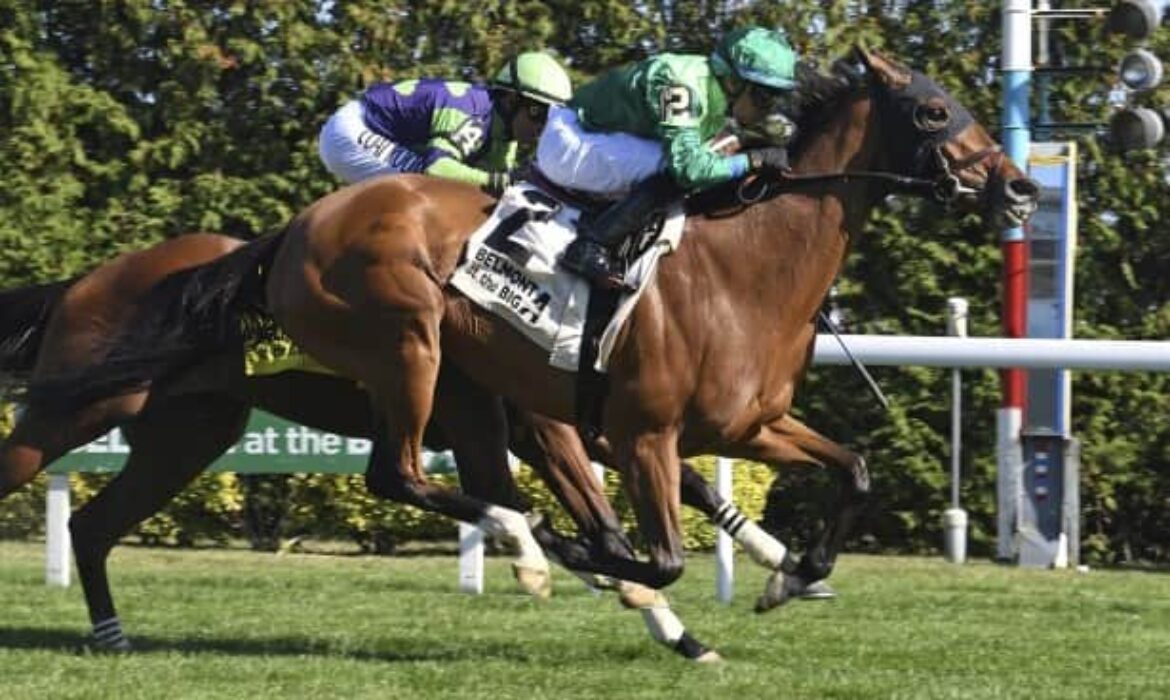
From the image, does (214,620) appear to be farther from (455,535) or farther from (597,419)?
(455,535)

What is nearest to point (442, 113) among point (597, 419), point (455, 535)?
point (597, 419)

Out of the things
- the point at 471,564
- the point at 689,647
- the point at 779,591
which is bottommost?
the point at 471,564

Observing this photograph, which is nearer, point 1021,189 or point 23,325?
point 1021,189

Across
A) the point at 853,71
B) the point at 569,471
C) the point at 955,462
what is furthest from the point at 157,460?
the point at 955,462

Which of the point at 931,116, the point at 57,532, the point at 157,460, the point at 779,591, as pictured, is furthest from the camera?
the point at 57,532

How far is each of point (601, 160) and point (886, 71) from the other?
86 cm

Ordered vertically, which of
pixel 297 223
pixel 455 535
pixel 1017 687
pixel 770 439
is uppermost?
pixel 297 223

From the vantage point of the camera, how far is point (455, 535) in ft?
33.7

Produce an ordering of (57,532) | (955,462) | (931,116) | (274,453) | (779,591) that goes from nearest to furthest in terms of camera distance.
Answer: (931,116)
(779,591)
(57,532)
(274,453)
(955,462)

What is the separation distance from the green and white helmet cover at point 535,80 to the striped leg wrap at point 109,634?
2.01 meters

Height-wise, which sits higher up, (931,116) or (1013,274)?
(931,116)

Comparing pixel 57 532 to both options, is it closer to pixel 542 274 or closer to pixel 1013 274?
pixel 542 274

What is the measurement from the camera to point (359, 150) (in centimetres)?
708

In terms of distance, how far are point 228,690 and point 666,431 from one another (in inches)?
53.7
